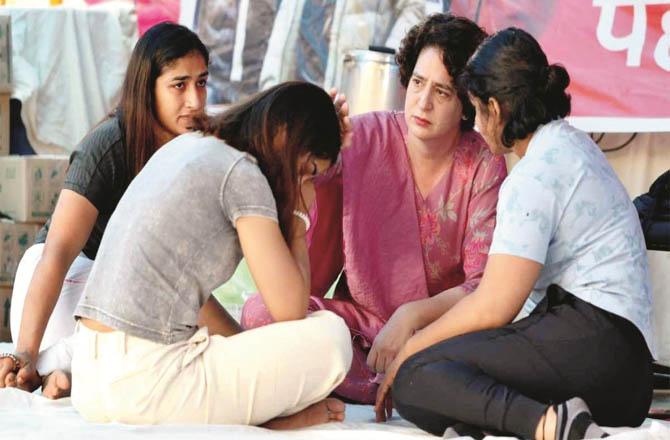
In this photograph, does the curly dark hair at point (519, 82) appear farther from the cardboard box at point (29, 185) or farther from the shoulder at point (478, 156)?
the cardboard box at point (29, 185)

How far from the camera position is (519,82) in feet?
8.57

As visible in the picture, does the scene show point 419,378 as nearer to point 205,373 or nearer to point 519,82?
point 205,373

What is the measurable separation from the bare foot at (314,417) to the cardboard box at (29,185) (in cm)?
247

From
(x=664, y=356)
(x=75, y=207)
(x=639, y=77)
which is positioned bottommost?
(x=664, y=356)

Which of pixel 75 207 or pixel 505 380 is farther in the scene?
pixel 75 207

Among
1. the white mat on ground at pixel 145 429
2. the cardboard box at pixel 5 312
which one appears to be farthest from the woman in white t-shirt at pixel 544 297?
the cardboard box at pixel 5 312

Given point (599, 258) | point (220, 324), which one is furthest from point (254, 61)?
point (599, 258)

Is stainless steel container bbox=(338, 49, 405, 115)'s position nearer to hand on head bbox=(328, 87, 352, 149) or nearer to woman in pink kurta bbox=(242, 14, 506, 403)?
woman in pink kurta bbox=(242, 14, 506, 403)

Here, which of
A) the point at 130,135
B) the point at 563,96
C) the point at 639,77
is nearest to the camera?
the point at 563,96

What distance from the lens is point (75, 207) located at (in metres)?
3.02

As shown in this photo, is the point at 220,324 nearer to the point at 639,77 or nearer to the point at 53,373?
the point at 53,373

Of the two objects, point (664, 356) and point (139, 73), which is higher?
point (139, 73)

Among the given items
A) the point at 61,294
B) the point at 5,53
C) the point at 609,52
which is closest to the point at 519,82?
the point at 61,294

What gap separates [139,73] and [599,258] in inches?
50.5
